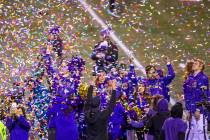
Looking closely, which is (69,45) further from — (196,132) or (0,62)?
(196,132)

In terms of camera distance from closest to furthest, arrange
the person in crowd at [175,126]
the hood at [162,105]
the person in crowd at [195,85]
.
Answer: the person in crowd at [175,126] < the hood at [162,105] < the person in crowd at [195,85]

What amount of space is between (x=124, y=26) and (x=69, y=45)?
2571 millimetres

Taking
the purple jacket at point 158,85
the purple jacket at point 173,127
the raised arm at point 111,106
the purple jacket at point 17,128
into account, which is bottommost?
the purple jacket at point 173,127

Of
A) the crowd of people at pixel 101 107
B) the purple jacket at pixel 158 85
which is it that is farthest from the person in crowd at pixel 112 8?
Result: the purple jacket at pixel 158 85

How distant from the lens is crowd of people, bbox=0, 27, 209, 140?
43.1 feet

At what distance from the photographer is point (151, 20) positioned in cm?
2375

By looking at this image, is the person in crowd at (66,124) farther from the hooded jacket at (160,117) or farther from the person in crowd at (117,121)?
the hooded jacket at (160,117)

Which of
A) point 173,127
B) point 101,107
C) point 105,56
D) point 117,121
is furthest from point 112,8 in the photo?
point 173,127

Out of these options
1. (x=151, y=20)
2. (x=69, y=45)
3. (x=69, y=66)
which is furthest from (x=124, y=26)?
(x=69, y=66)

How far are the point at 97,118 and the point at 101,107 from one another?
49.6 inches

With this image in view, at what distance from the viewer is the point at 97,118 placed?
1297 centimetres

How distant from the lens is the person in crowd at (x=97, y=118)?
12977 mm

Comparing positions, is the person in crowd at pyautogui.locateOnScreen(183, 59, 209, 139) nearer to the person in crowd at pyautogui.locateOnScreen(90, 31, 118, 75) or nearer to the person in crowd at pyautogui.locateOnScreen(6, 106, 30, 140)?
the person in crowd at pyautogui.locateOnScreen(90, 31, 118, 75)

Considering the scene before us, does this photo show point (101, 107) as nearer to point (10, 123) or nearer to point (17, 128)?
point (17, 128)
